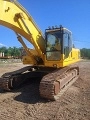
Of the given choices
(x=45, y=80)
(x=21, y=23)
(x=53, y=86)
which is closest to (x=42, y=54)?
(x=21, y=23)

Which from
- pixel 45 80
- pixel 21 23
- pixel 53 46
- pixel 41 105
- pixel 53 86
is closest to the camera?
pixel 41 105

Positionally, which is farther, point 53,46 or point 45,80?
point 53,46

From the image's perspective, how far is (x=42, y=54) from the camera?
34.5 feet

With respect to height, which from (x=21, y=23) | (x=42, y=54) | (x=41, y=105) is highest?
(x=21, y=23)

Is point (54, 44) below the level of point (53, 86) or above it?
above

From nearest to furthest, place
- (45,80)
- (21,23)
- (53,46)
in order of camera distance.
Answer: (45,80), (21,23), (53,46)

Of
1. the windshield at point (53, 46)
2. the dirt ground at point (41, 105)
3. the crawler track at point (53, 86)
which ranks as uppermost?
the windshield at point (53, 46)

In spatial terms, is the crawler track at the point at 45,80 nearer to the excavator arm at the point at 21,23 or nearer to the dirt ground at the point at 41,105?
the dirt ground at the point at 41,105

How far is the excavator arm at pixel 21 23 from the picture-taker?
834cm

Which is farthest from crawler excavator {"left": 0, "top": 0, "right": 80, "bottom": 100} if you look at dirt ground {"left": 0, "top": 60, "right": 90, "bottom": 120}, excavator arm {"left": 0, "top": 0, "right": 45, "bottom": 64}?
dirt ground {"left": 0, "top": 60, "right": 90, "bottom": 120}

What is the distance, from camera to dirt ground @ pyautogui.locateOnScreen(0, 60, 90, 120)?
7.02 meters

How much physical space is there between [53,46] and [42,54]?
58 centimetres

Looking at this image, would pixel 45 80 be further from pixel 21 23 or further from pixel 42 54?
pixel 21 23

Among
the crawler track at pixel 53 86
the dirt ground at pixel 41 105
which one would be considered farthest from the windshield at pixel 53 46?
the dirt ground at pixel 41 105
